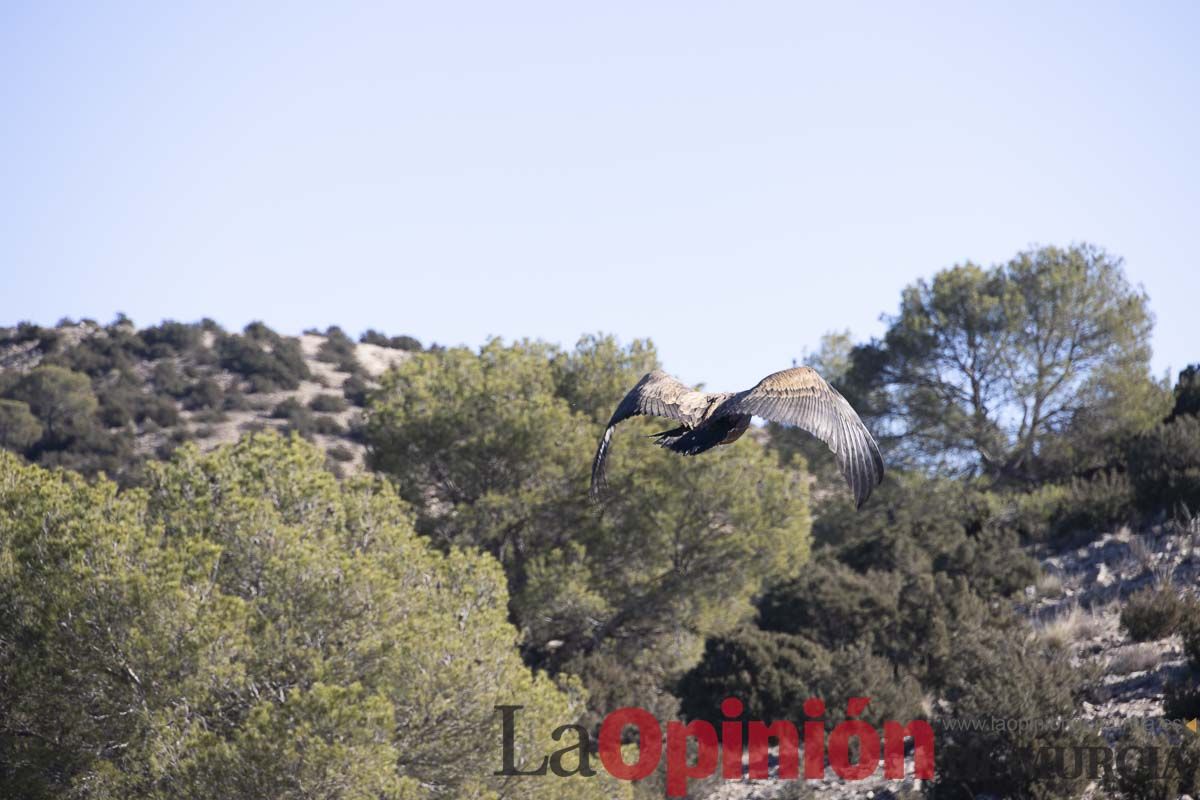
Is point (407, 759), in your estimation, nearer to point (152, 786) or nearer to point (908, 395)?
point (152, 786)

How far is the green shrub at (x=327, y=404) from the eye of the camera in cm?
5478

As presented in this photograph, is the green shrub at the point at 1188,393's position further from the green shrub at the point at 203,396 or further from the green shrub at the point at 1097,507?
the green shrub at the point at 203,396

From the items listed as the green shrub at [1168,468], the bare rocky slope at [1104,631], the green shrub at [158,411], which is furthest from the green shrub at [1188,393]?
the green shrub at [158,411]

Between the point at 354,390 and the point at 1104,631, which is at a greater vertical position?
the point at 354,390

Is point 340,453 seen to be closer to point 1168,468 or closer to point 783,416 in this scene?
point 1168,468

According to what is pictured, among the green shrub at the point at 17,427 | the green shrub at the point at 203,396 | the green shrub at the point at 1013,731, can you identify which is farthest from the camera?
the green shrub at the point at 203,396

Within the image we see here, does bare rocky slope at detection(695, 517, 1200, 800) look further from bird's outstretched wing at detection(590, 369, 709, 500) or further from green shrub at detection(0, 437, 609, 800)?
bird's outstretched wing at detection(590, 369, 709, 500)

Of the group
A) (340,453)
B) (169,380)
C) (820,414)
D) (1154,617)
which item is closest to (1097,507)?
(1154,617)

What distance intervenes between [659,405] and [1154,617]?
28.4ft

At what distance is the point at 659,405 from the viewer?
10789mm

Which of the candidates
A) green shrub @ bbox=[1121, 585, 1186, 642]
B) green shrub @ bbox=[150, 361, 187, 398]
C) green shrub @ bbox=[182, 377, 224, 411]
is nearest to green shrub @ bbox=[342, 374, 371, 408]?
green shrub @ bbox=[182, 377, 224, 411]

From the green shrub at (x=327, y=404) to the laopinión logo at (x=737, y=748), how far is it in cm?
3652

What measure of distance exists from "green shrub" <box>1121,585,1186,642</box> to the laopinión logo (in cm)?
279

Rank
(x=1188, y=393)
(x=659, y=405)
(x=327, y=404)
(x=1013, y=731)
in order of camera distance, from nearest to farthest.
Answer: (x=659, y=405)
(x=1013, y=731)
(x=1188, y=393)
(x=327, y=404)
